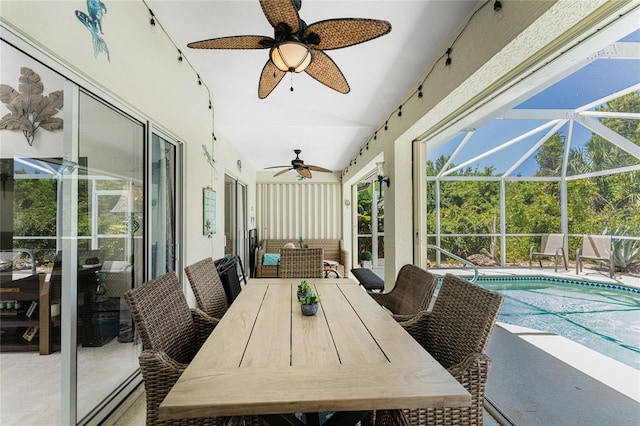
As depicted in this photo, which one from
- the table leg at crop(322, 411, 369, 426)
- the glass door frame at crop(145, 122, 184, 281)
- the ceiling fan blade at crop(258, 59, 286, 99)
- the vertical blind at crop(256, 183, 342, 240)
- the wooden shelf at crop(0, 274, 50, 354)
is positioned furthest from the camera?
the vertical blind at crop(256, 183, 342, 240)

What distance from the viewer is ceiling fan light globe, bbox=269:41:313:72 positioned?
149cm

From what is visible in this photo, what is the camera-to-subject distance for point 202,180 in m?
3.21

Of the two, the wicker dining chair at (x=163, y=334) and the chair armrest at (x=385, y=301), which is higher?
the wicker dining chair at (x=163, y=334)

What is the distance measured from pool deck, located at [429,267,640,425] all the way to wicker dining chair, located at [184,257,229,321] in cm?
210

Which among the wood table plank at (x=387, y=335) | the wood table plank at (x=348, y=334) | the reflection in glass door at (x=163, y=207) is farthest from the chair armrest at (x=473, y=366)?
the reflection in glass door at (x=163, y=207)

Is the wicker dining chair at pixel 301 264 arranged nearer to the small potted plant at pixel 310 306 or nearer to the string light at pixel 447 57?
the small potted plant at pixel 310 306

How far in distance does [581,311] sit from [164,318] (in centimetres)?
353

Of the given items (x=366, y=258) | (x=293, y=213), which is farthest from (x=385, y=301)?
(x=293, y=213)

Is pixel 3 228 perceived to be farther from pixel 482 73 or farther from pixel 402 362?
pixel 482 73

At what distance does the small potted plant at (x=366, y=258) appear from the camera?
713 cm

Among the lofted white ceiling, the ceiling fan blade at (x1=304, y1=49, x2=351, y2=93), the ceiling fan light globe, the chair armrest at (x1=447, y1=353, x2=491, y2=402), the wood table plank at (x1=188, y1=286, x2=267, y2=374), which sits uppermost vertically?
the lofted white ceiling

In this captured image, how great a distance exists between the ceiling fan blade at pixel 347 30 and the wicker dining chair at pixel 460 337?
4.68 feet

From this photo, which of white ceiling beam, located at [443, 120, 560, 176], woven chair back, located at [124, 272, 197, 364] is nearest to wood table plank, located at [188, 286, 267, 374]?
woven chair back, located at [124, 272, 197, 364]

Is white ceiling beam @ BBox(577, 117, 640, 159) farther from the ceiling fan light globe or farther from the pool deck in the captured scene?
the ceiling fan light globe
